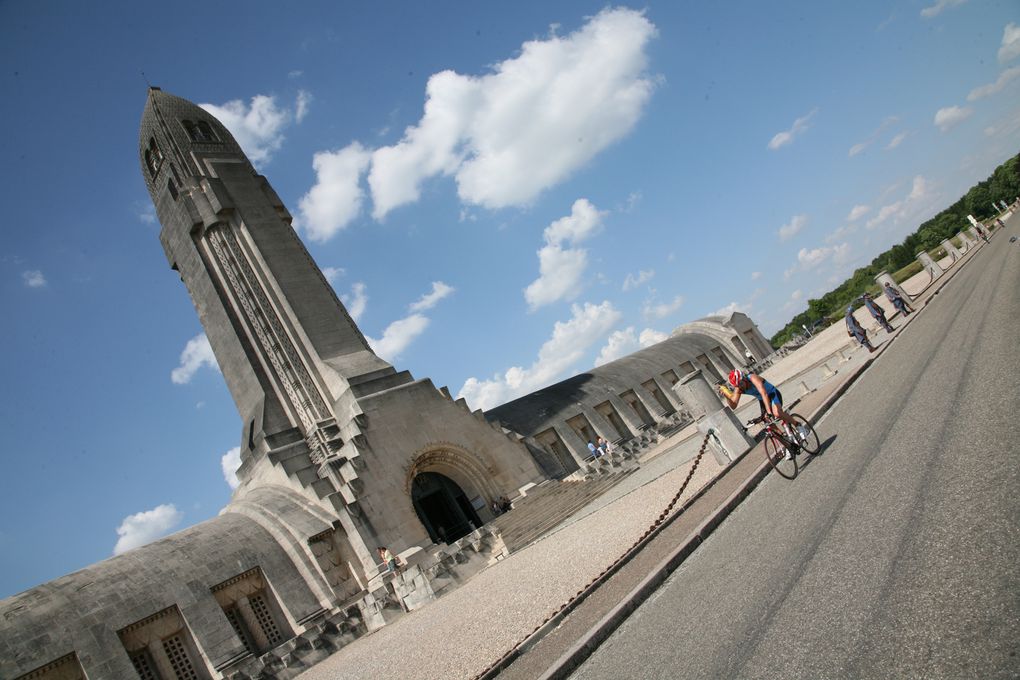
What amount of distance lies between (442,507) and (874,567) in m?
23.0

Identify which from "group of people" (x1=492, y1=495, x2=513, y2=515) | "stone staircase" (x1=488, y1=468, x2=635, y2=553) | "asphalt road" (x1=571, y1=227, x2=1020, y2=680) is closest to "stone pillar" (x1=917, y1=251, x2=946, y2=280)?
"stone staircase" (x1=488, y1=468, x2=635, y2=553)

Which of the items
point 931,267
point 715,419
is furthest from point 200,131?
point 931,267

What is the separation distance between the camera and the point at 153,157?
98.8 feet

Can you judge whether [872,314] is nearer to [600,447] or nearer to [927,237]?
[600,447]

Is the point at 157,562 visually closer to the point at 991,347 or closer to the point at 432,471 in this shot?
the point at 432,471

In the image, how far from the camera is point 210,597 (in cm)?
1783

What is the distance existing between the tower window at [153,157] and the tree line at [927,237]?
8225 centimetres

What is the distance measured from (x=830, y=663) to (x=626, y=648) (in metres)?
2.38

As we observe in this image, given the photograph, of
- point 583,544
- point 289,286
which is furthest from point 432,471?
point 583,544

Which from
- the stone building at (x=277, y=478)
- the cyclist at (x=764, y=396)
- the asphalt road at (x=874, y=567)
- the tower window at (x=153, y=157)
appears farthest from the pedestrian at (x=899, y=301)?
the tower window at (x=153, y=157)

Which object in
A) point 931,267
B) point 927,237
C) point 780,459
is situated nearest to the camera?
point 780,459

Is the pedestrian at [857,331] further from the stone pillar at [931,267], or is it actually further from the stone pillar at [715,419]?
the stone pillar at [931,267]

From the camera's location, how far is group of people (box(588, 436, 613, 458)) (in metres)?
31.0

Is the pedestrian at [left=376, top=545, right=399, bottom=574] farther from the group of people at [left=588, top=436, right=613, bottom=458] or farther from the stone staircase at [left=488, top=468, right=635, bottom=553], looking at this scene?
the group of people at [left=588, top=436, right=613, bottom=458]
